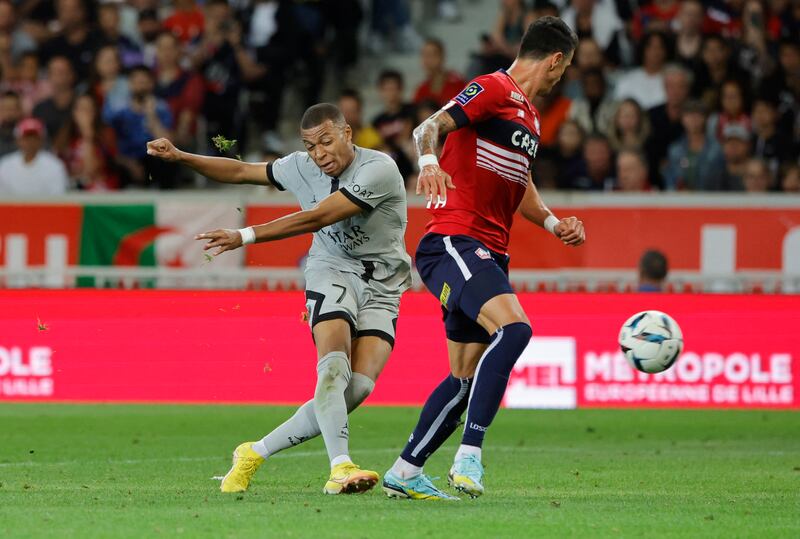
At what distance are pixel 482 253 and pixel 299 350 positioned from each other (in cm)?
646

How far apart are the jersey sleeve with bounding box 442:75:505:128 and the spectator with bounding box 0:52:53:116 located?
41.2 feet

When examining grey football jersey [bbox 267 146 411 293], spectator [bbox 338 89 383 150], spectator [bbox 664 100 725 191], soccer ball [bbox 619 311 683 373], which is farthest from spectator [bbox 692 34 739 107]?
grey football jersey [bbox 267 146 411 293]

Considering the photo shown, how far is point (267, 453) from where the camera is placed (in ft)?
26.8

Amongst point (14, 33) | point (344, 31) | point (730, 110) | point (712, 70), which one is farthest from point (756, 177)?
point (14, 33)

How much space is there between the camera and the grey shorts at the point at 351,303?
322 inches

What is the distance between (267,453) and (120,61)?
12049 millimetres

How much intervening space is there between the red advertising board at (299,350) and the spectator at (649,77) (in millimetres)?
4626

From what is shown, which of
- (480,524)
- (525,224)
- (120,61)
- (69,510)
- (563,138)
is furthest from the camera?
(120,61)

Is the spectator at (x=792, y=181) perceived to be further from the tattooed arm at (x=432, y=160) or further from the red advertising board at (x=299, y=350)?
the tattooed arm at (x=432, y=160)

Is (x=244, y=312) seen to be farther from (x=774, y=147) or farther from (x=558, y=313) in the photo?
(x=774, y=147)

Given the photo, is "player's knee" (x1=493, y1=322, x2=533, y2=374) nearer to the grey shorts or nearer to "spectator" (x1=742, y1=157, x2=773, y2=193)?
the grey shorts

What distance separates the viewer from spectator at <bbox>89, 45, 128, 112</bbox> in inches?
738

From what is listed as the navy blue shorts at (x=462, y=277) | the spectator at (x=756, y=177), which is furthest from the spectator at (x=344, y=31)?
the navy blue shorts at (x=462, y=277)

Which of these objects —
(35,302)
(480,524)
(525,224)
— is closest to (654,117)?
(525,224)
